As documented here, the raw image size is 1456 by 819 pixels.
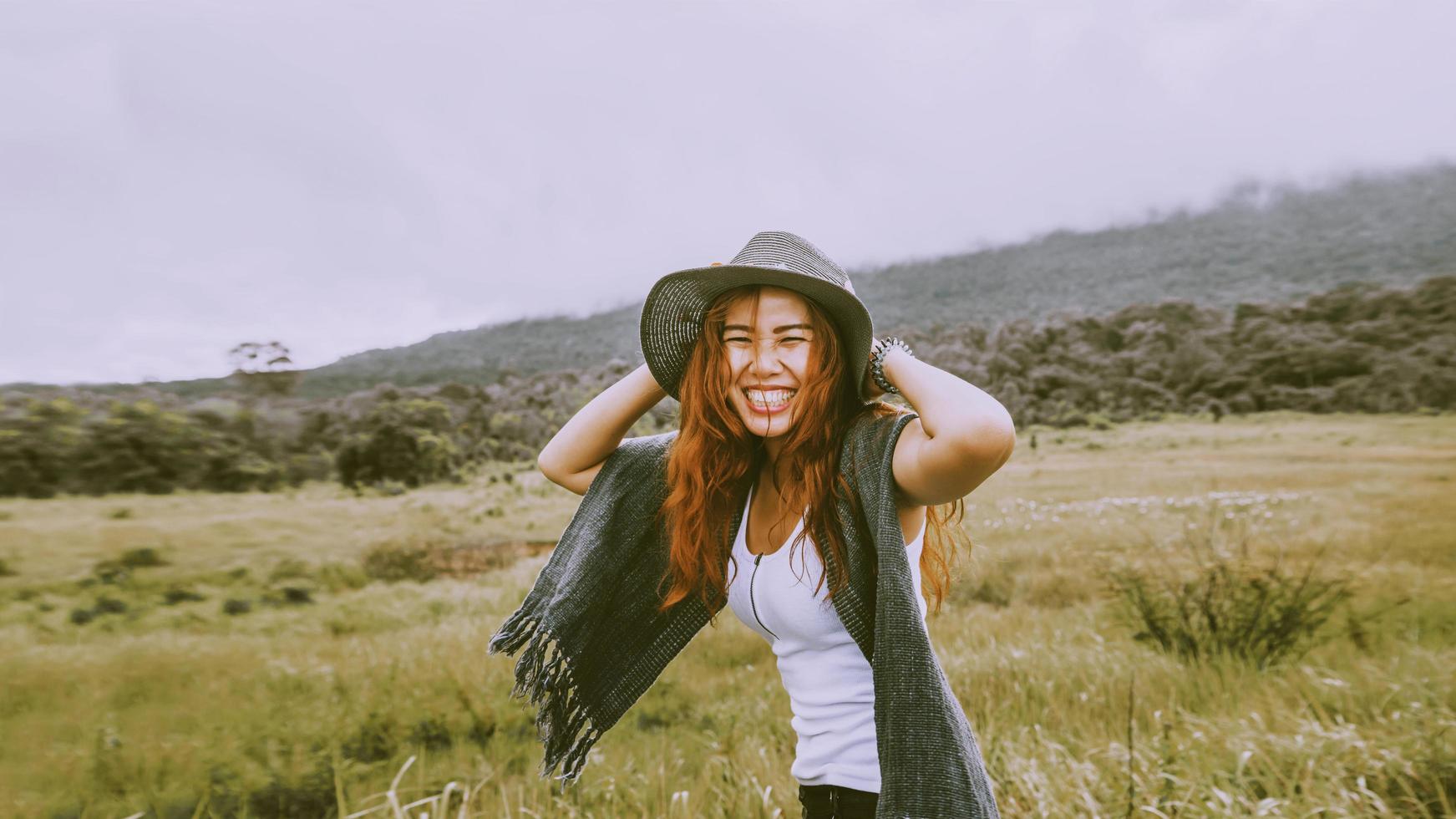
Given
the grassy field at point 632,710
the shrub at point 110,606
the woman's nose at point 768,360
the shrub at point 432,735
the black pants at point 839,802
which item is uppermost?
the woman's nose at point 768,360

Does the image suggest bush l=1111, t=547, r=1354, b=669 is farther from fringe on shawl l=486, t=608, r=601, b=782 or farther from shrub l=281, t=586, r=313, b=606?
shrub l=281, t=586, r=313, b=606

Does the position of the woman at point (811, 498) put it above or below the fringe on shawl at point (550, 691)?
above

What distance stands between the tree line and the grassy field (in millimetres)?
439

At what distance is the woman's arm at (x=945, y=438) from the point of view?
1.11 metres

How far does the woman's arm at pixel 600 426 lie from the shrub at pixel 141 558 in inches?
287

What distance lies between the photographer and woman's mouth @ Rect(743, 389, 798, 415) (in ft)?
4.56

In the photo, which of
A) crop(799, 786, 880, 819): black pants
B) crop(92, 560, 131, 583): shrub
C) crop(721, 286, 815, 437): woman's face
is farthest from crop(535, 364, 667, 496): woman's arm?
crop(92, 560, 131, 583): shrub

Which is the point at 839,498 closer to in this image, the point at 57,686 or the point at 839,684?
the point at 839,684

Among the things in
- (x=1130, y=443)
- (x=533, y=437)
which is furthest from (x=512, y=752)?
(x=1130, y=443)

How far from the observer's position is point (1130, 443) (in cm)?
1641

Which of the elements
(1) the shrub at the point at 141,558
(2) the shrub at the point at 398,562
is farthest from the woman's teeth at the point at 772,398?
(2) the shrub at the point at 398,562

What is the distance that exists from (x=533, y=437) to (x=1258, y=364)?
16.1m

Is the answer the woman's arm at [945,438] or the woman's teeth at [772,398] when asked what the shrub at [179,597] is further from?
the woman's arm at [945,438]

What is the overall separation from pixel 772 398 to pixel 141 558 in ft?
26.1
